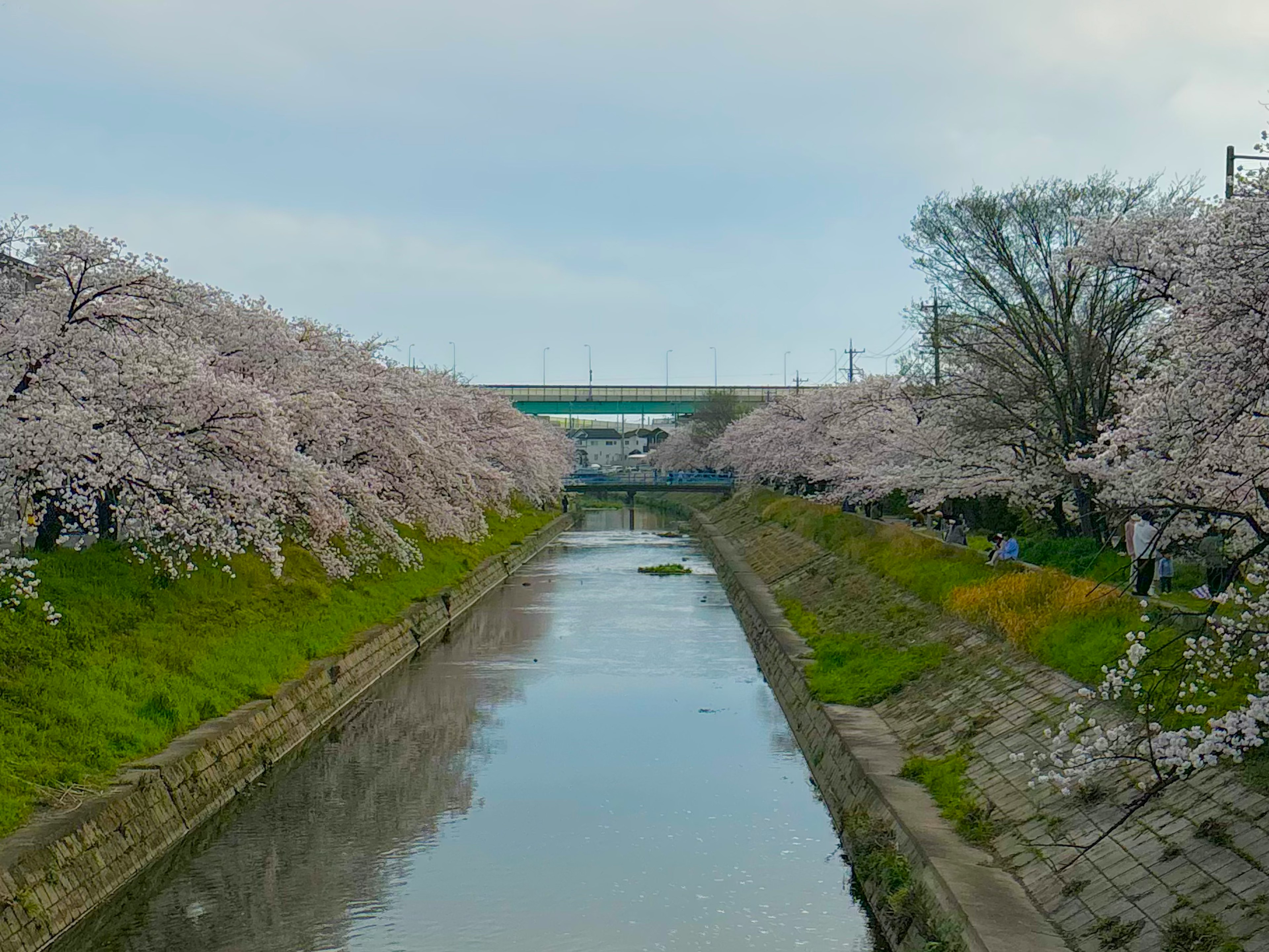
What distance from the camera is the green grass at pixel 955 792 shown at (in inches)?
562

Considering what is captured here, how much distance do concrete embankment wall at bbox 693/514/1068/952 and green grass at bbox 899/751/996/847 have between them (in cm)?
14

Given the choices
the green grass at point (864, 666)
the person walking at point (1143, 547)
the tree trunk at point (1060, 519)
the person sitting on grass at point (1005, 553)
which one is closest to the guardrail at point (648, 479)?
the tree trunk at point (1060, 519)

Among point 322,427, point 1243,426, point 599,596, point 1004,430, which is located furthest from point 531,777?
point 599,596

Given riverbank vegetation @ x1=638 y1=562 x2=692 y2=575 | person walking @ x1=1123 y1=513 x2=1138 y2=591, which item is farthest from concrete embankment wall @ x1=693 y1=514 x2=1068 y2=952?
riverbank vegetation @ x1=638 y1=562 x2=692 y2=575

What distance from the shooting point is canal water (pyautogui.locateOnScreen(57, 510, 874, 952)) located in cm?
1432

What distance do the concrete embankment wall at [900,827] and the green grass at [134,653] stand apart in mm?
9538

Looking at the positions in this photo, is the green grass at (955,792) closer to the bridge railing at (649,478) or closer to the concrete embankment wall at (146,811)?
the concrete embankment wall at (146,811)

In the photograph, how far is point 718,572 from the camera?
57.5m

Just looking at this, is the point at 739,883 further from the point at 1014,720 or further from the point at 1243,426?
the point at 1243,426

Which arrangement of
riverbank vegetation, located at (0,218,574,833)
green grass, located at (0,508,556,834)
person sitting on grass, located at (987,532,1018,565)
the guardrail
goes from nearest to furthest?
green grass, located at (0,508,556,834) < riverbank vegetation, located at (0,218,574,833) < person sitting on grass, located at (987,532,1018,565) < the guardrail

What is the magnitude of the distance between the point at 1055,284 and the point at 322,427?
1721 centimetres

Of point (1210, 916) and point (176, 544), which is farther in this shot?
point (176, 544)

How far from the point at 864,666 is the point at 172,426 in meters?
13.6

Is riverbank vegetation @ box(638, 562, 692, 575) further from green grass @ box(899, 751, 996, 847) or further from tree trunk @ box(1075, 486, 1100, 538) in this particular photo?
green grass @ box(899, 751, 996, 847)
